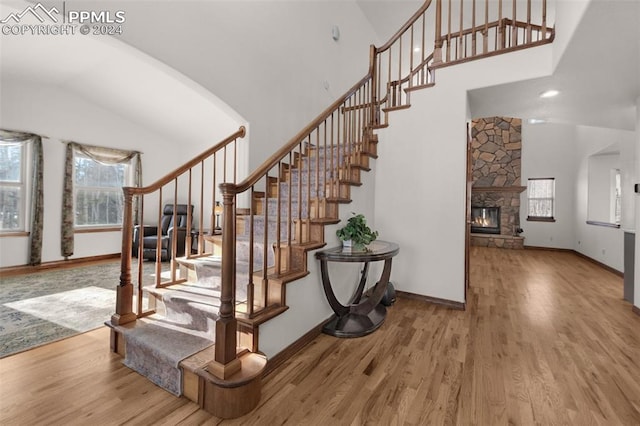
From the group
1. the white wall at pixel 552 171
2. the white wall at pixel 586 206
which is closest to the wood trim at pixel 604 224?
the white wall at pixel 586 206

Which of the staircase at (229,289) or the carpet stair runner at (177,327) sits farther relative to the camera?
the carpet stair runner at (177,327)

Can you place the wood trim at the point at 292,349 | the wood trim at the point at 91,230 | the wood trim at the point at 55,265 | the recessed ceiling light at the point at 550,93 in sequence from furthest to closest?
1. the wood trim at the point at 91,230
2. the wood trim at the point at 55,265
3. the recessed ceiling light at the point at 550,93
4. the wood trim at the point at 292,349

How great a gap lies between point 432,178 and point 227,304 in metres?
2.61

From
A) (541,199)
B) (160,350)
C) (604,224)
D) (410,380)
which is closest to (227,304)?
(160,350)

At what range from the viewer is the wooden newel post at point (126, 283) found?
6.96ft

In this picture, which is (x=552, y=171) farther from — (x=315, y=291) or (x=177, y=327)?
(x=177, y=327)

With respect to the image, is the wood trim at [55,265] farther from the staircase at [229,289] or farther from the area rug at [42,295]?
the staircase at [229,289]

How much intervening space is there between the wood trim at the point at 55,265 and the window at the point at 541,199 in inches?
387

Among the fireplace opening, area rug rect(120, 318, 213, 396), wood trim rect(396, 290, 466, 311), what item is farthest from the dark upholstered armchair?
the fireplace opening

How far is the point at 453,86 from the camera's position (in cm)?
318

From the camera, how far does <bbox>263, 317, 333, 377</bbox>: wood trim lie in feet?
6.31

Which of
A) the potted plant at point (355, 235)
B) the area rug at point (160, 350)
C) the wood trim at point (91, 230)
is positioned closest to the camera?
the area rug at point (160, 350)

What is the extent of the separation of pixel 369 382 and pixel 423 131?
267cm

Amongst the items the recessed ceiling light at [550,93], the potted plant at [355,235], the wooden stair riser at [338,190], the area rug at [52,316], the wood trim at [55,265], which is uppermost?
the recessed ceiling light at [550,93]
